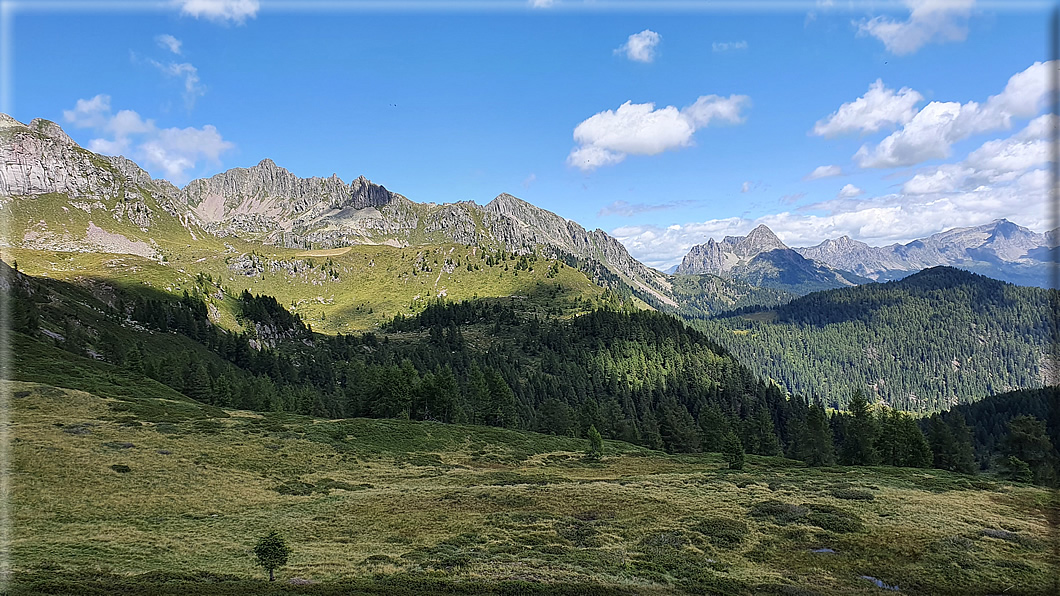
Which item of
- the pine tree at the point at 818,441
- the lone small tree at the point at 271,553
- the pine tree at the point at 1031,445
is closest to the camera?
the lone small tree at the point at 271,553

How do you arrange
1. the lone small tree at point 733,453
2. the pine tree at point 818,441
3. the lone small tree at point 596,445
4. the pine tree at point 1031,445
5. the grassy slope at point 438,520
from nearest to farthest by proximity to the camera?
1. the grassy slope at point 438,520
2. the lone small tree at point 733,453
3. the pine tree at point 1031,445
4. the lone small tree at point 596,445
5. the pine tree at point 818,441

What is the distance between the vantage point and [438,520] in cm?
3841

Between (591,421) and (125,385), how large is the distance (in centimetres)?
9170

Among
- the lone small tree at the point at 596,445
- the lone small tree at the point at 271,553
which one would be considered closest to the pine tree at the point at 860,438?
the lone small tree at the point at 596,445

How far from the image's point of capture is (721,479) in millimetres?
58062

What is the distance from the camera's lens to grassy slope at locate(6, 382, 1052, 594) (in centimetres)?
2562

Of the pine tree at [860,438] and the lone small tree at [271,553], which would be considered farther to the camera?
the pine tree at [860,438]

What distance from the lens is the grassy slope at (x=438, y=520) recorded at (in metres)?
25.6

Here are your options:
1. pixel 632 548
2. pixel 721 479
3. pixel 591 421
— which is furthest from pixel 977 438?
pixel 632 548

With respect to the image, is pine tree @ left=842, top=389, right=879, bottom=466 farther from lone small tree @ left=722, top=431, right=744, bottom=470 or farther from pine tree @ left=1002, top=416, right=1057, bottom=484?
lone small tree @ left=722, top=431, right=744, bottom=470

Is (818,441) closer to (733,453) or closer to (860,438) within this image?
(860,438)

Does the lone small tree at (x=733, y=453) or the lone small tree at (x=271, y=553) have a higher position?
the lone small tree at (x=271, y=553)

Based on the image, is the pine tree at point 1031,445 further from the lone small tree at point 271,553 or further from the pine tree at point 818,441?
the lone small tree at point 271,553

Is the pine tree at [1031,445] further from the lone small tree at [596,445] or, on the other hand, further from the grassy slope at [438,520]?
the lone small tree at [596,445]
